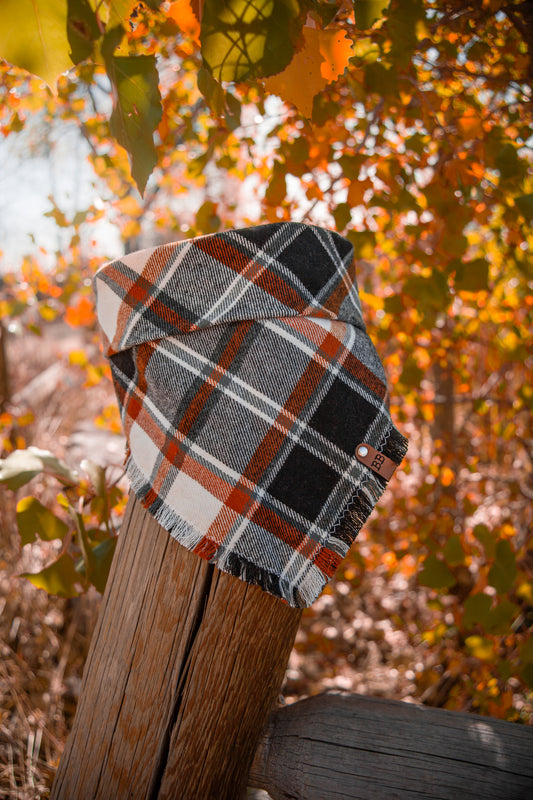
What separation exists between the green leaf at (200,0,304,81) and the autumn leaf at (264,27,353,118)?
91mm

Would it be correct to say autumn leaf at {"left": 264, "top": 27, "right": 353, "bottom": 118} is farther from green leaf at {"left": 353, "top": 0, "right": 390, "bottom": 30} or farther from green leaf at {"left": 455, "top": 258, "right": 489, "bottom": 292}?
green leaf at {"left": 455, "top": 258, "right": 489, "bottom": 292}

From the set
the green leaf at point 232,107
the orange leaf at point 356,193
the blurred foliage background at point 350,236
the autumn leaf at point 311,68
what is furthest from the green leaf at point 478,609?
the green leaf at point 232,107

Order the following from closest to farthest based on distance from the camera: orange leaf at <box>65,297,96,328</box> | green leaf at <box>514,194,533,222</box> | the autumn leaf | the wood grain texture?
1. the autumn leaf
2. the wood grain texture
3. green leaf at <box>514,194,533,222</box>
4. orange leaf at <box>65,297,96,328</box>

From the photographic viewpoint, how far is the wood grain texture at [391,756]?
0.89 meters

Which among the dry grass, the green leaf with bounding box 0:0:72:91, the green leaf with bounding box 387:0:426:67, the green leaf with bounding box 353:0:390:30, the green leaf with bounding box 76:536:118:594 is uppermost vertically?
the green leaf with bounding box 387:0:426:67

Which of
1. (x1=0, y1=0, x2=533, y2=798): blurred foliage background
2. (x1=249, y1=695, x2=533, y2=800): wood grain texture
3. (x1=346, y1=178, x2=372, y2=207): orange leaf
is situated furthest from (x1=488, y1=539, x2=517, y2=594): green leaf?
(x1=346, y1=178, x2=372, y2=207): orange leaf

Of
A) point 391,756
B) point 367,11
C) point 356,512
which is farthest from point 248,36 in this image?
point 391,756

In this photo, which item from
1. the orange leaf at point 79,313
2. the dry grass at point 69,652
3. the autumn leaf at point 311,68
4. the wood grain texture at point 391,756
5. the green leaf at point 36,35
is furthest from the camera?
the orange leaf at point 79,313

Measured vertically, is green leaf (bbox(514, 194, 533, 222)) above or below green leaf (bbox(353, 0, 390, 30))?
above

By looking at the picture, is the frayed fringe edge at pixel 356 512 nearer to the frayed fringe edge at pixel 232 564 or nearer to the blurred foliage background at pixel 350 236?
the frayed fringe edge at pixel 232 564

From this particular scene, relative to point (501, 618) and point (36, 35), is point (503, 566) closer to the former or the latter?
point (501, 618)

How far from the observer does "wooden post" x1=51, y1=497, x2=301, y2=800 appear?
0.82 meters

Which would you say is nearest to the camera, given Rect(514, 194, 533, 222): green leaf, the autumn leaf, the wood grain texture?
the autumn leaf

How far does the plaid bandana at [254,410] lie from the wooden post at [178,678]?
3.9 inches
